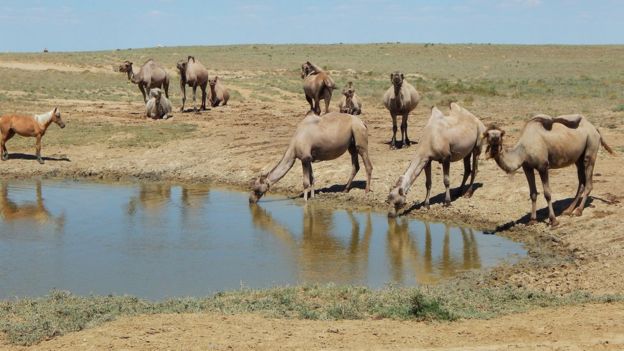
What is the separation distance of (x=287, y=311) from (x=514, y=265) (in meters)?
4.54

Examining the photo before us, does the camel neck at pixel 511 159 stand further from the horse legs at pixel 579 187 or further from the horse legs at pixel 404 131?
the horse legs at pixel 404 131

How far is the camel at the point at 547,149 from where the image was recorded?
1439cm

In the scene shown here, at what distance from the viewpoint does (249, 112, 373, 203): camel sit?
59.0ft

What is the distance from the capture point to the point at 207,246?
14.2 m

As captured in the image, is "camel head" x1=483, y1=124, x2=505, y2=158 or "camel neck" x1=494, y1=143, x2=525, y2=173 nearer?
"camel head" x1=483, y1=124, x2=505, y2=158

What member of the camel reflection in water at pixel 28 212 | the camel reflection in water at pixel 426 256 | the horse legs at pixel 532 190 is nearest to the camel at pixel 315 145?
the camel reflection in water at pixel 426 256


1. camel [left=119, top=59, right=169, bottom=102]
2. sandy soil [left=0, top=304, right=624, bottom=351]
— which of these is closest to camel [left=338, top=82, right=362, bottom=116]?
camel [left=119, top=59, right=169, bottom=102]

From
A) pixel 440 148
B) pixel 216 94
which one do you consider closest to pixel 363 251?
pixel 440 148

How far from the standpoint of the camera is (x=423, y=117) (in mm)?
29719

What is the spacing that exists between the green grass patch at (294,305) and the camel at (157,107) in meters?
18.6

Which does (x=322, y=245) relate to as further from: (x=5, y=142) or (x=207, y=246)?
(x=5, y=142)

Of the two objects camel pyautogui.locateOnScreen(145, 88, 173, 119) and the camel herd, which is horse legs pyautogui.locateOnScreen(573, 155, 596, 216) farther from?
camel pyautogui.locateOnScreen(145, 88, 173, 119)

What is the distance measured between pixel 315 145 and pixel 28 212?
6.05m

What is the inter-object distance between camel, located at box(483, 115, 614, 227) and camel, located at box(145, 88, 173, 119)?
16.3m
